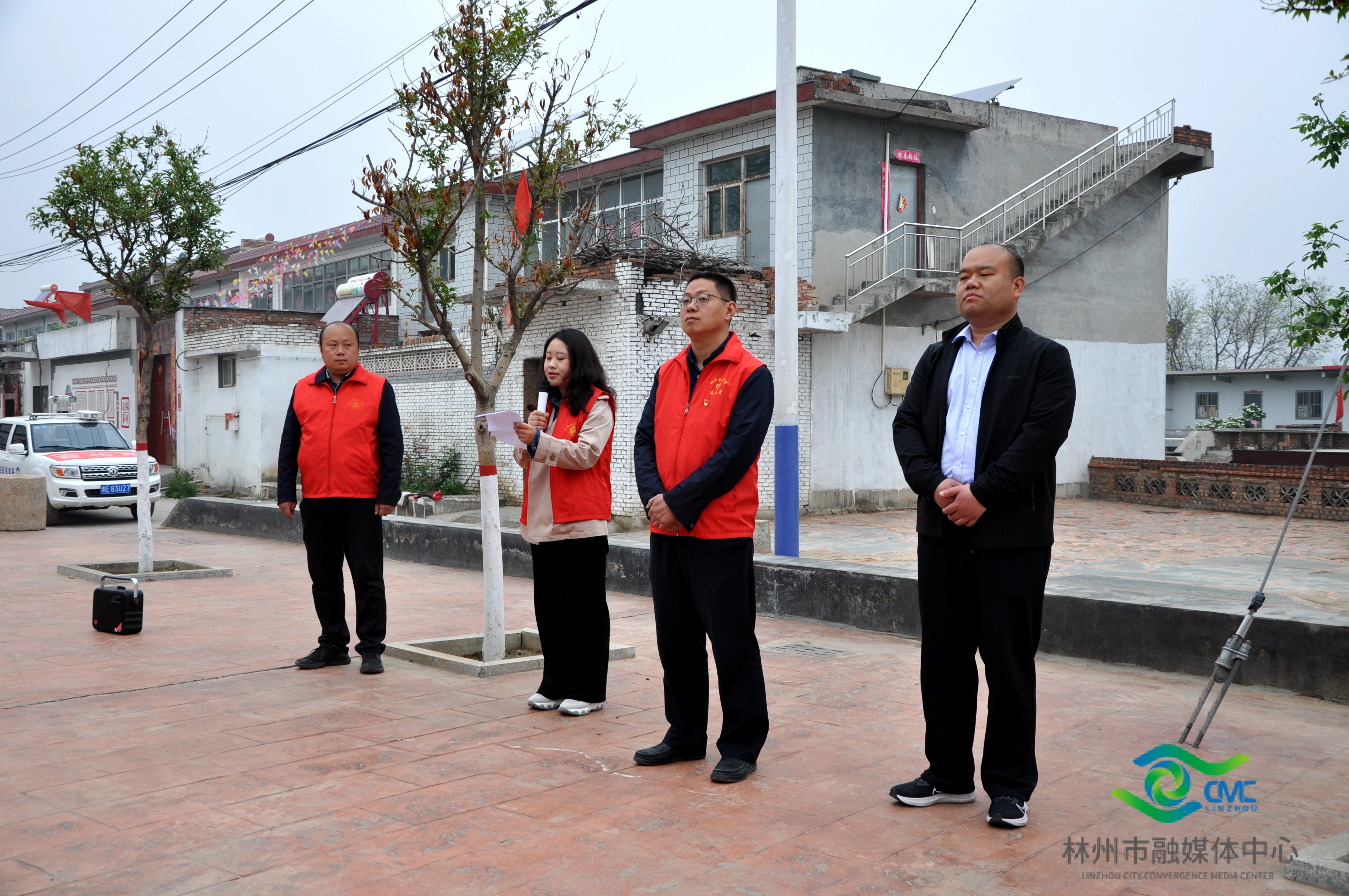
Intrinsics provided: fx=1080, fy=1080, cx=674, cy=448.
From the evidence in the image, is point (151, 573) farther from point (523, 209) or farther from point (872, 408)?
point (872, 408)

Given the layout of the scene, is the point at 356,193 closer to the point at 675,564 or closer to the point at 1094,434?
the point at 675,564

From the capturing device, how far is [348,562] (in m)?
6.26

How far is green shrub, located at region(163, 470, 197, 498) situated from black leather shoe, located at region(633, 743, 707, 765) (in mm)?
19682

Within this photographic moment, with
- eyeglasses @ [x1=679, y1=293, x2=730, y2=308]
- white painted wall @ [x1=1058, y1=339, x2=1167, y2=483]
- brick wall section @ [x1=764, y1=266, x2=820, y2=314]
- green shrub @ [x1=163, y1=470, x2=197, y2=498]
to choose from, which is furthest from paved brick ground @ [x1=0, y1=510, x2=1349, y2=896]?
green shrub @ [x1=163, y1=470, x2=197, y2=498]

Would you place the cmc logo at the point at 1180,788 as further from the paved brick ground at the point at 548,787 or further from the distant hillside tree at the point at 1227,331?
the distant hillside tree at the point at 1227,331

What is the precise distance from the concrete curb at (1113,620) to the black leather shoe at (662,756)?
2331 mm

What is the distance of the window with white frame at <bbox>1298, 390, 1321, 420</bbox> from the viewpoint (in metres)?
37.0

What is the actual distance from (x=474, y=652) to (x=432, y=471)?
1297 cm

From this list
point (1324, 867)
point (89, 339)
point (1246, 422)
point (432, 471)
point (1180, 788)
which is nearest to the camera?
point (1324, 867)

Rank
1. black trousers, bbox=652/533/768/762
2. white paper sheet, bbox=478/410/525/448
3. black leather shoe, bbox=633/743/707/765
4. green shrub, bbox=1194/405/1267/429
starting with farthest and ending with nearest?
1. green shrub, bbox=1194/405/1267/429
2. white paper sheet, bbox=478/410/525/448
3. black leather shoe, bbox=633/743/707/765
4. black trousers, bbox=652/533/768/762

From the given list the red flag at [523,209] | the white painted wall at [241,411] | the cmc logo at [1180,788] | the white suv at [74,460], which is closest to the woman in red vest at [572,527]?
the red flag at [523,209]

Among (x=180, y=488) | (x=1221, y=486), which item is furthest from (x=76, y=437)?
(x=1221, y=486)

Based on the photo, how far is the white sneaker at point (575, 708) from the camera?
16.9ft

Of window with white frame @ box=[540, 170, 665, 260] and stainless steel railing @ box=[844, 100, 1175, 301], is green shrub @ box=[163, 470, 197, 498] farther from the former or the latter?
stainless steel railing @ box=[844, 100, 1175, 301]
